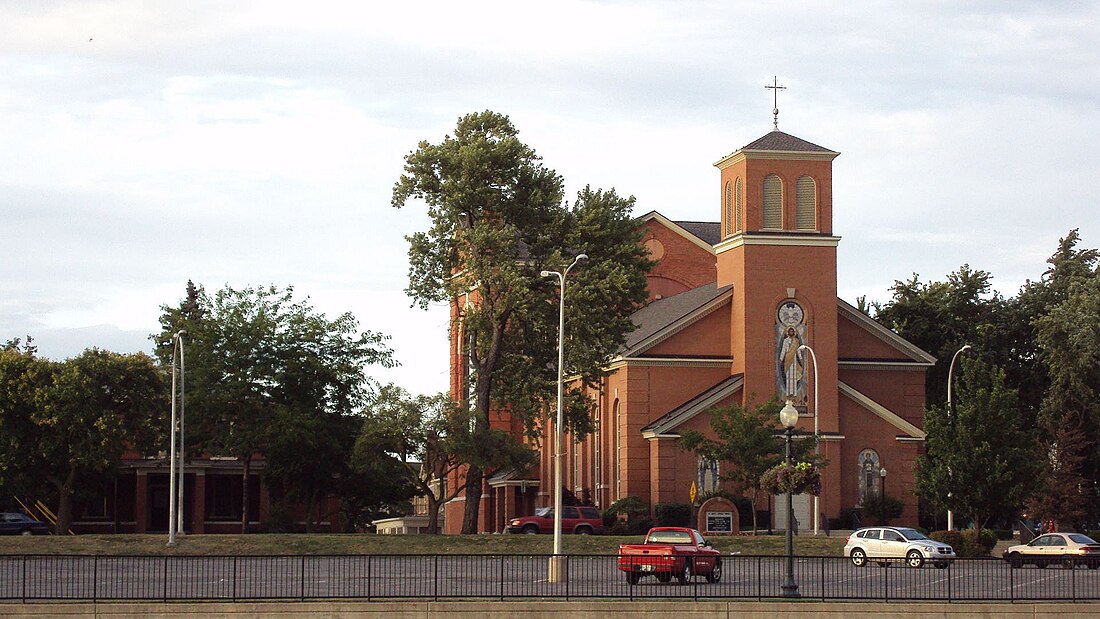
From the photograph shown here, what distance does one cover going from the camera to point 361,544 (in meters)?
60.6

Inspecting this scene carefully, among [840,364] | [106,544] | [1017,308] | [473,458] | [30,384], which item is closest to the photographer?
[106,544]

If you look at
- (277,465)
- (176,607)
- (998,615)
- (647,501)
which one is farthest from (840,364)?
(176,607)

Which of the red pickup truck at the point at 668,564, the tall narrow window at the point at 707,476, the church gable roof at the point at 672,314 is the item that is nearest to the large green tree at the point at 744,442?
the tall narrow window at the point at 707,476

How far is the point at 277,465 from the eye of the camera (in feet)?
264

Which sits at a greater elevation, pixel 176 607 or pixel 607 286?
pixel 607 286

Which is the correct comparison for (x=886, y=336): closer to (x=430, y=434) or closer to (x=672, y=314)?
(x=672, y=314)

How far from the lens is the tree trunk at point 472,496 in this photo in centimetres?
7206

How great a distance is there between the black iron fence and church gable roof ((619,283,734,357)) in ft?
119

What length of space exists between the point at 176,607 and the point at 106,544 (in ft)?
86.5

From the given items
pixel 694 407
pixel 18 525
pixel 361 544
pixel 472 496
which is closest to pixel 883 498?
pixel 694 407

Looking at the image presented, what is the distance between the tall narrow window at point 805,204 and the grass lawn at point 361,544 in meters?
20.4

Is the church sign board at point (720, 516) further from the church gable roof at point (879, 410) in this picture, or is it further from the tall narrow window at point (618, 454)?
the church gable roof at point (879, 410)

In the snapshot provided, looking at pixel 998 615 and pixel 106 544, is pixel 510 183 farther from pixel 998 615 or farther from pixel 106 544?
pixel 998 615

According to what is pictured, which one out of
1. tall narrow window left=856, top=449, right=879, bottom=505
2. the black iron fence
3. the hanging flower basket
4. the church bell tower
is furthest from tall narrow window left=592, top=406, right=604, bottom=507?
the black iron fence
